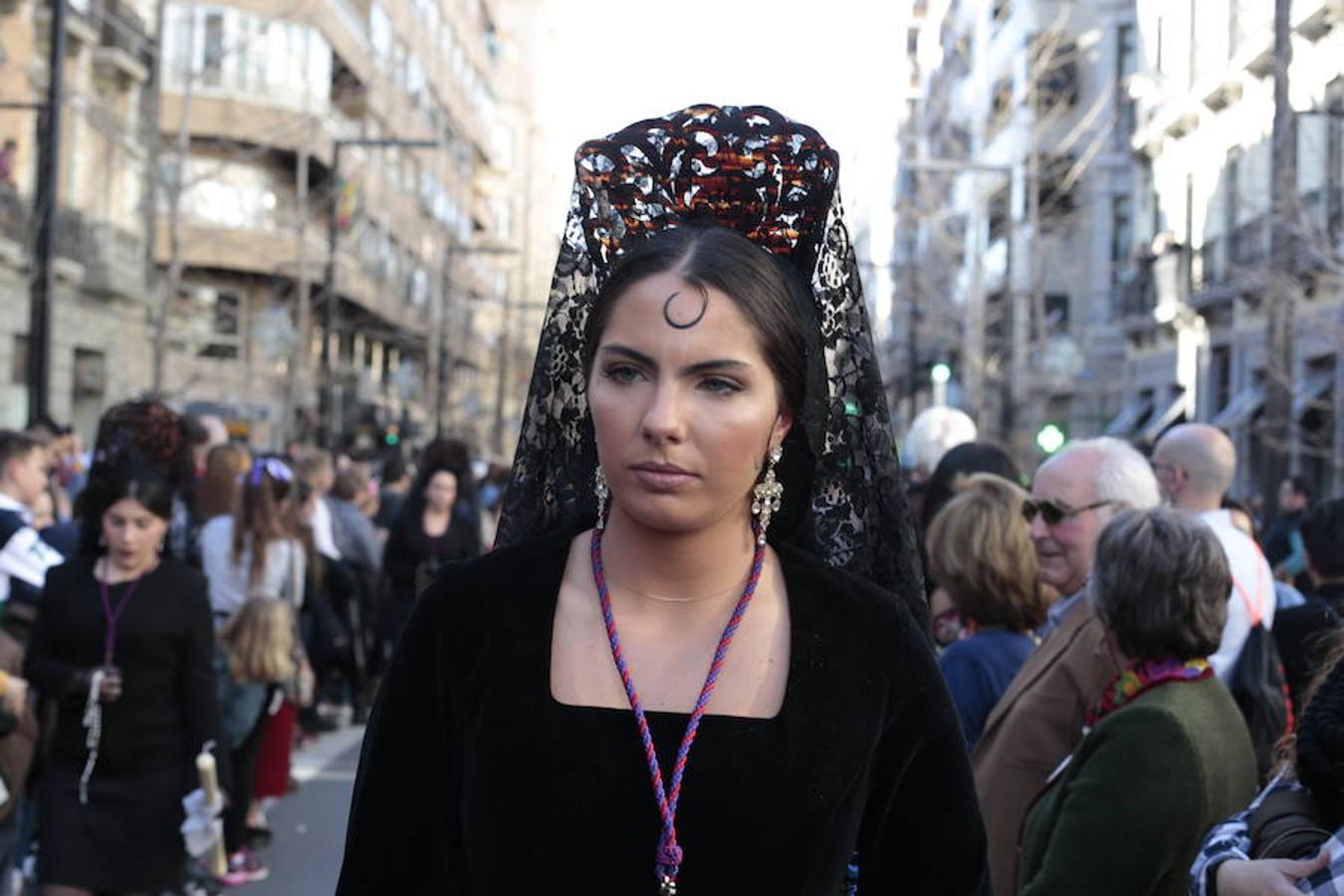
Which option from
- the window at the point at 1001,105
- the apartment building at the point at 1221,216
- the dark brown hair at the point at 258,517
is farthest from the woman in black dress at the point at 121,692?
the window at the point at 1001,105

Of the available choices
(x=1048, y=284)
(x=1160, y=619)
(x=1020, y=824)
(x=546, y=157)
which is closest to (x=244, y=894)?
(x=1020, y=824)

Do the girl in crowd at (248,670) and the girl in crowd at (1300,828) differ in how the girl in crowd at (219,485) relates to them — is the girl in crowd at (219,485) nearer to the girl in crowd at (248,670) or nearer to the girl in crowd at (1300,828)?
the girl in crowd at (248,670)

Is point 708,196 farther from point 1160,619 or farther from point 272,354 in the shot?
point 272,354

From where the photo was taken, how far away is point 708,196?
2.75 m

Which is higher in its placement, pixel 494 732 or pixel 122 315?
pixel 122 315

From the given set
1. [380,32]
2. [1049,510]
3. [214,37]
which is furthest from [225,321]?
[1049,510]

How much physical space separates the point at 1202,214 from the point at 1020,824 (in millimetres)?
34271

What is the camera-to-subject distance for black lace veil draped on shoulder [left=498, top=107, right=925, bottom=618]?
2.74 m

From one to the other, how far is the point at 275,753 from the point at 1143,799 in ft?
23.1

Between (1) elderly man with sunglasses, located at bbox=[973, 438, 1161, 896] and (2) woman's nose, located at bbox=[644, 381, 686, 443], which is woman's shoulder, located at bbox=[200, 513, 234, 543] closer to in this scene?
(1) elderly man with sunglasses, located at bbox=[973, 438, 1161, 896]

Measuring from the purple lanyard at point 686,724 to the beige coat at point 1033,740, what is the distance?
1.87m

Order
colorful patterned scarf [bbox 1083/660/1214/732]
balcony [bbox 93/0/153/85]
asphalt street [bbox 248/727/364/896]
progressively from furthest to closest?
1. balcony [bbox 93/0/153/85]
2. asphalt street [bbox 248/727/364/896]
3. colorful patterned scarf [bbox 1083/660/1214/732]

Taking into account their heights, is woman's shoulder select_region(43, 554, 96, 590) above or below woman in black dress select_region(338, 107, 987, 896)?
below

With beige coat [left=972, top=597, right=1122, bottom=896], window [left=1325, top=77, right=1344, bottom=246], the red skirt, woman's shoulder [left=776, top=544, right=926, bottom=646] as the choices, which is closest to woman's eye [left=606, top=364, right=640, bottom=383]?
woman's shoulder [left=776, top=544, right=926, bottom=646]
